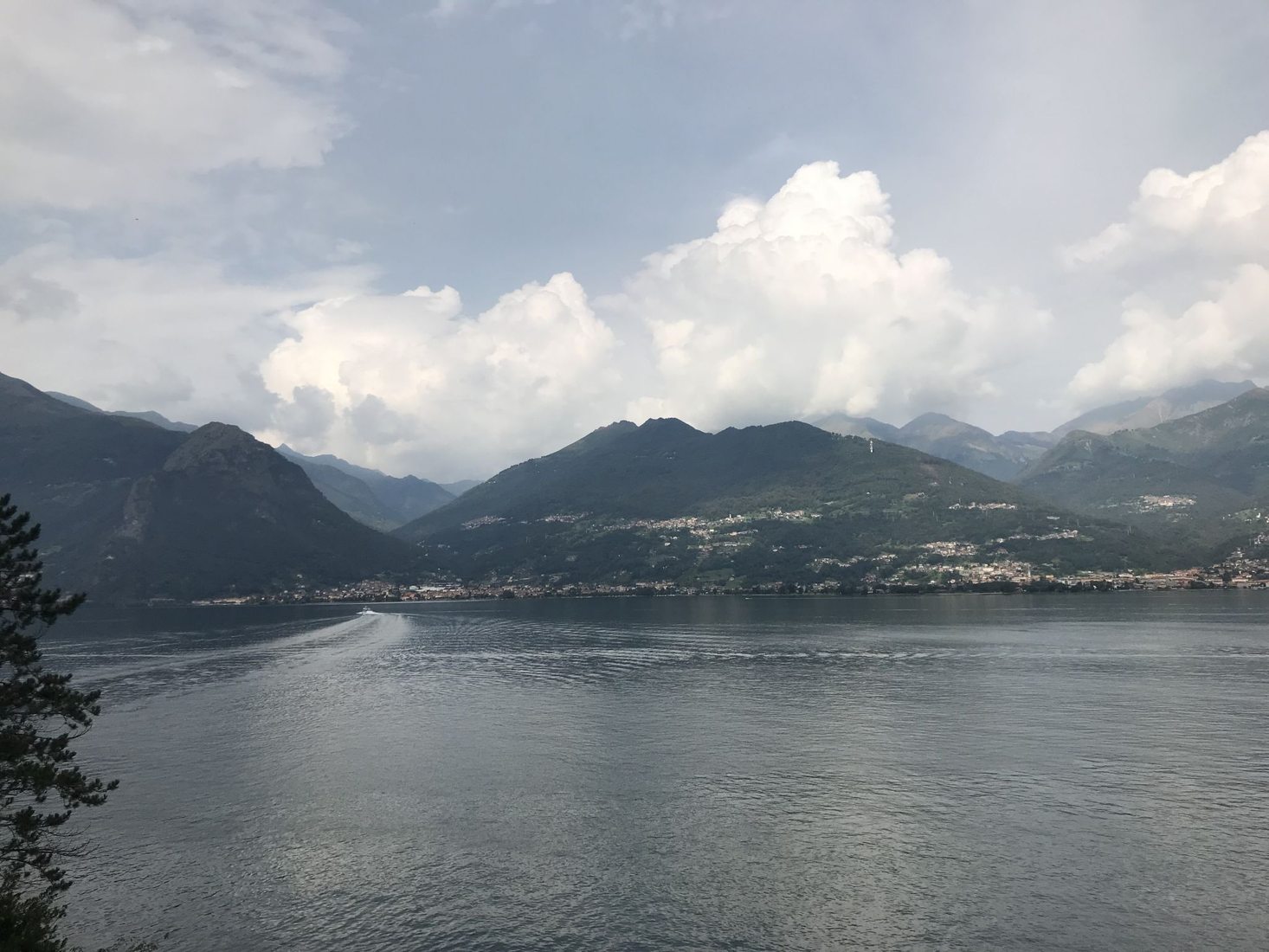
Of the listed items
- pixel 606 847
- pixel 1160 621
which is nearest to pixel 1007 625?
pixel 1160 621

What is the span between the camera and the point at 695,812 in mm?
49094

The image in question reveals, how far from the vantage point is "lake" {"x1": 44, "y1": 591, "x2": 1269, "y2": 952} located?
114ft

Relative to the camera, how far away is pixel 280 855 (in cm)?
4356

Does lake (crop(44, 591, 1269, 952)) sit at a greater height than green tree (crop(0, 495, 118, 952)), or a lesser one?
lesser

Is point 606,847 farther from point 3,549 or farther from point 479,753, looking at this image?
point 3,549

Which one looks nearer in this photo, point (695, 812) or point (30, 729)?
point (30, 729)

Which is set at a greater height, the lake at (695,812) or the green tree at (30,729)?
the green tree at (30,729)

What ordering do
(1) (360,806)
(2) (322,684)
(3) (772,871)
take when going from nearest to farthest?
(3) (772,871) < (1) (360,806) < (2) (322,684)

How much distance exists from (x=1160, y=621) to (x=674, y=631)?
356 ft

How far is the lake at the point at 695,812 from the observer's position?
114 ft

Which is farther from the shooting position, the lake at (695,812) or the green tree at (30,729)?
the lake at (695,812)

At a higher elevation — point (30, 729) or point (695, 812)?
point (30, 729)

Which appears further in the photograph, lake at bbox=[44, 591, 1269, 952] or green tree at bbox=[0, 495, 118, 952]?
lake at bbox=[44, 591, 1269, 952]

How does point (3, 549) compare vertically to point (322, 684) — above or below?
above
